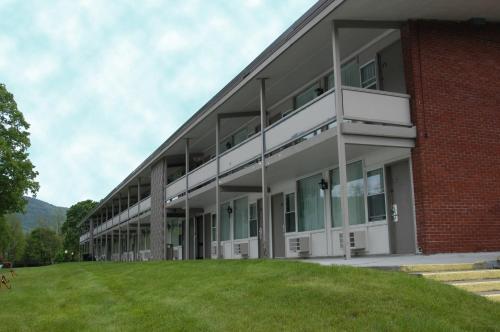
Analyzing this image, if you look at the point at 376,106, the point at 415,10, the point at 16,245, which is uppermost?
the point at 415,10

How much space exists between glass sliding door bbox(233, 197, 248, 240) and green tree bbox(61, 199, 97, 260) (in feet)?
248

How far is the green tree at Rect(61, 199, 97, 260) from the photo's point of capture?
3900 inches

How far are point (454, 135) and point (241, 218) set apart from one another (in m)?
12.7

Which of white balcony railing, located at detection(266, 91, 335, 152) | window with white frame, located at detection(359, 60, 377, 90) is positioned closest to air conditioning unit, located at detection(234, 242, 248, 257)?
white balcony railing, located at detection(266, 91, 335, 152)

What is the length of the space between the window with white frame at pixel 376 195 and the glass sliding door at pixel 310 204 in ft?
8.99

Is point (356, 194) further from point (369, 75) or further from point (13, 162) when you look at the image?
point (13, 162)

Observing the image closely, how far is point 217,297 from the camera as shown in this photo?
9.34 m

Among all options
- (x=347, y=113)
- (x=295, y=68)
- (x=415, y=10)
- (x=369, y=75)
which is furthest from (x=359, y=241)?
(x=415, y=10)

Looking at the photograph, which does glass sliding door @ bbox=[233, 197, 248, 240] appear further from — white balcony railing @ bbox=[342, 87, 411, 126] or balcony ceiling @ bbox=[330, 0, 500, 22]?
balcony ceiling @ bbox=[330, 0, 500, 22]

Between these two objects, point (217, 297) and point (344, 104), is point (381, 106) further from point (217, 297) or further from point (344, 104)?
point (217, 297)

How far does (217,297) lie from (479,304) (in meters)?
3.94

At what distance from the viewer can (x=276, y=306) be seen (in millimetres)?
8055

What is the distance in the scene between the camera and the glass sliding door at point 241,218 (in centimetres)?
2450

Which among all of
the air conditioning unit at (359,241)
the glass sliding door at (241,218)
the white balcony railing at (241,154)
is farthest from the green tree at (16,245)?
the air conditioning unit at (359,241)
